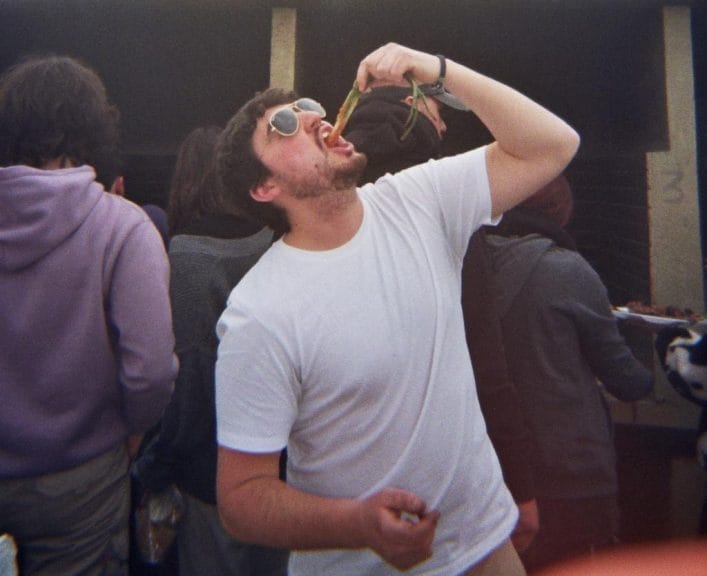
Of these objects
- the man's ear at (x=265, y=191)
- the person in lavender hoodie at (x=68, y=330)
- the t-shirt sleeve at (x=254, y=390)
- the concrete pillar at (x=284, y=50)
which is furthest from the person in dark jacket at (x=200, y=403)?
the concrete pillar at (x=284, y=50)

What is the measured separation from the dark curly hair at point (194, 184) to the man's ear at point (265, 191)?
1.62 ft

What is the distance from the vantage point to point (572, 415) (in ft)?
7.04

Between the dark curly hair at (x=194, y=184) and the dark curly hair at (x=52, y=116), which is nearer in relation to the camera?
the dark curly hair at (x=52, y=116)

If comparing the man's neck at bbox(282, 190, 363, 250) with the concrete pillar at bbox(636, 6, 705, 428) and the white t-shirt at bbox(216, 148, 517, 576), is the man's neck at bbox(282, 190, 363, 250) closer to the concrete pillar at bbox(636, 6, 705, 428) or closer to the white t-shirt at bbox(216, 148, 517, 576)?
the white t-shirt at bbox(216, 148, 517, 576)

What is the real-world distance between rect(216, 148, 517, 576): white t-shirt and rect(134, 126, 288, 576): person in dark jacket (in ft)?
1.58

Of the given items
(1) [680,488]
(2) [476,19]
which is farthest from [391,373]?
(2) [476,19]

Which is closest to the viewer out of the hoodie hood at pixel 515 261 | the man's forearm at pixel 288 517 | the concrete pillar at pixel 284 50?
the man's forearm at pixel 288 517

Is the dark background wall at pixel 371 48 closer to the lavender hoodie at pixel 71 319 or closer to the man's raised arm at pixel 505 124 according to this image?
the man's raised arm at pixel 505 124

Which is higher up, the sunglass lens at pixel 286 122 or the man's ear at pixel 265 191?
the sunglass lens at pixel 286 122

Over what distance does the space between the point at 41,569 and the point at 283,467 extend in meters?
0.69

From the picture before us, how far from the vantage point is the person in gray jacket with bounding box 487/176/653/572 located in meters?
2.13

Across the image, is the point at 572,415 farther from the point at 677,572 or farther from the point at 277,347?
the point at 677,572

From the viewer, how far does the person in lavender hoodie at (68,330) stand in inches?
68.4

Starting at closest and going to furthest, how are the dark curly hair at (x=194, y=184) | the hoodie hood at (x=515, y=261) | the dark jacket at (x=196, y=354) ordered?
the dark jacket at (x=196, y=354) < the hoodie hood at (x=515, y=261) < the dark curly hair at (x=194, y=184)
